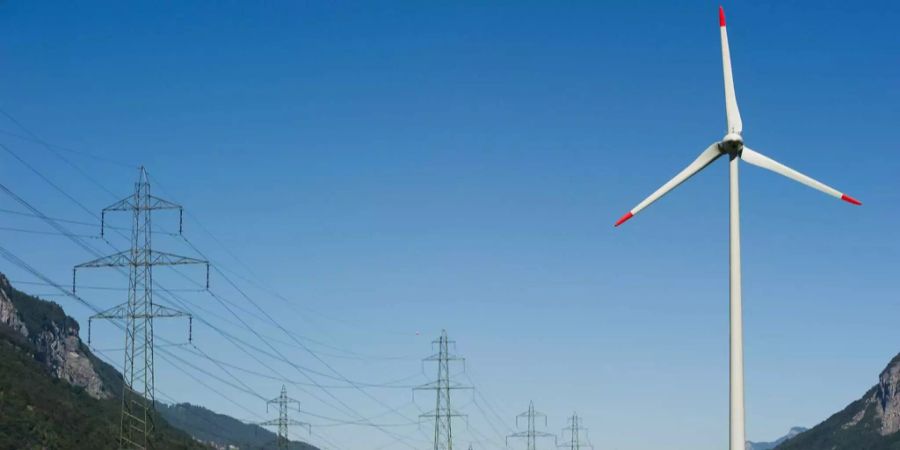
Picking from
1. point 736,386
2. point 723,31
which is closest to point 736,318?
point 736,386

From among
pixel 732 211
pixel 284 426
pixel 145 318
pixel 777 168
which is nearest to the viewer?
pixel 732 211

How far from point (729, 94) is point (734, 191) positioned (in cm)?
902

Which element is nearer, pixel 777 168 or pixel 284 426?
pixel 777 168

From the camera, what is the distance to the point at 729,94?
80.9 metres

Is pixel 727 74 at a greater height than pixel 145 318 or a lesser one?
greater

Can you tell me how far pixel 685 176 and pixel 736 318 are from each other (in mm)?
12129

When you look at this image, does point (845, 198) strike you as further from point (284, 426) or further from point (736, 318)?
point (284, 426)

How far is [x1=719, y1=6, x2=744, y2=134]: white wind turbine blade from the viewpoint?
254ft

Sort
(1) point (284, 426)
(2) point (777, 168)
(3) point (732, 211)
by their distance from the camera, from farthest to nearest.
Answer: (1) point (284, 426) < (2) point (777, 168) < (3) point (732, 211)

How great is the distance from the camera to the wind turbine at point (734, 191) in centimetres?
7181

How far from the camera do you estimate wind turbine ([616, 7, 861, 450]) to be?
2827 inches

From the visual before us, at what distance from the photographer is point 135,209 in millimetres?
114062

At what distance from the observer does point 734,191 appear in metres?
74.6

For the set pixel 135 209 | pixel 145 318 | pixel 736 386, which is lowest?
pixel 736 386
